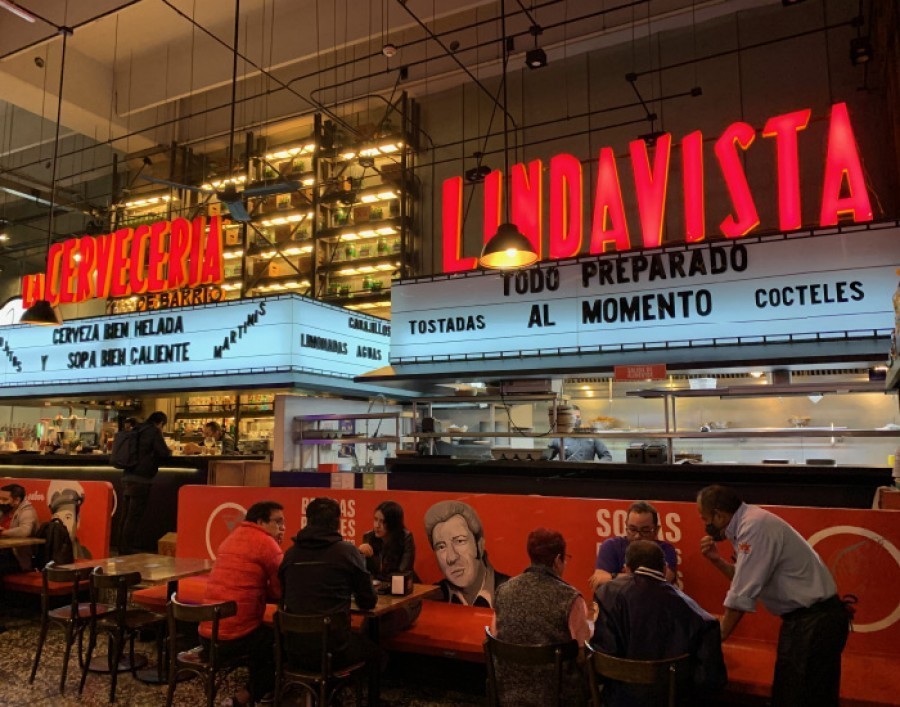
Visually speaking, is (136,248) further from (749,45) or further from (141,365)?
(749,45)

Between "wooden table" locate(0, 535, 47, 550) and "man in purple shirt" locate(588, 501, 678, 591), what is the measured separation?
5347mm

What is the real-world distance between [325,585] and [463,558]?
161cm

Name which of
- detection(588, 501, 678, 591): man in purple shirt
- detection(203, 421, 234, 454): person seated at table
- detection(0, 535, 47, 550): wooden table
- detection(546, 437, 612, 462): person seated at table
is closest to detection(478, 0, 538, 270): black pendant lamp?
detection(588, 501, 678, 591): man in purple shirt

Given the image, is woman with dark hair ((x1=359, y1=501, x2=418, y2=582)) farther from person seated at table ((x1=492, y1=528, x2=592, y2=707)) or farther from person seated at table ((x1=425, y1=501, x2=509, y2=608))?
person seated at table ((x1=492, y1=528, x2=592, y2=707))

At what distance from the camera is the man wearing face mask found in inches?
120

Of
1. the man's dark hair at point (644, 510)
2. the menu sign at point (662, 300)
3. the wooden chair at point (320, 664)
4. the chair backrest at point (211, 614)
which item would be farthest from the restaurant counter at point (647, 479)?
the chair backrest at point (211, 614)

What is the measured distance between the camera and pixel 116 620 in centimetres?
499

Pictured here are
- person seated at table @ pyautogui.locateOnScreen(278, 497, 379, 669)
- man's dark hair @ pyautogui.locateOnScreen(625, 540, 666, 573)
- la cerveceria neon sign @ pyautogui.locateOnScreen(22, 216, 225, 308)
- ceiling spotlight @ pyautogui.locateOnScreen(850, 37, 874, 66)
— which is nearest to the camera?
man's dark hair @ pyautogui.locateOnScreen(625, 540, 666, 573)

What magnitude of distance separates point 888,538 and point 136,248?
10.4m

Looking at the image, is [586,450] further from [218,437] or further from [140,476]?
[218,437]

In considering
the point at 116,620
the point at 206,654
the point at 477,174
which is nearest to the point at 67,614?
the point at 116,620

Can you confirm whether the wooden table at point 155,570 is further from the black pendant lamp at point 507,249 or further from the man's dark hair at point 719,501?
the man's dark hair at point 719,501

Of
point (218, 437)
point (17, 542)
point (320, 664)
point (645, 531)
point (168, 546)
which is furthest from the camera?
point (218, 437)

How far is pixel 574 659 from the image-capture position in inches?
123
